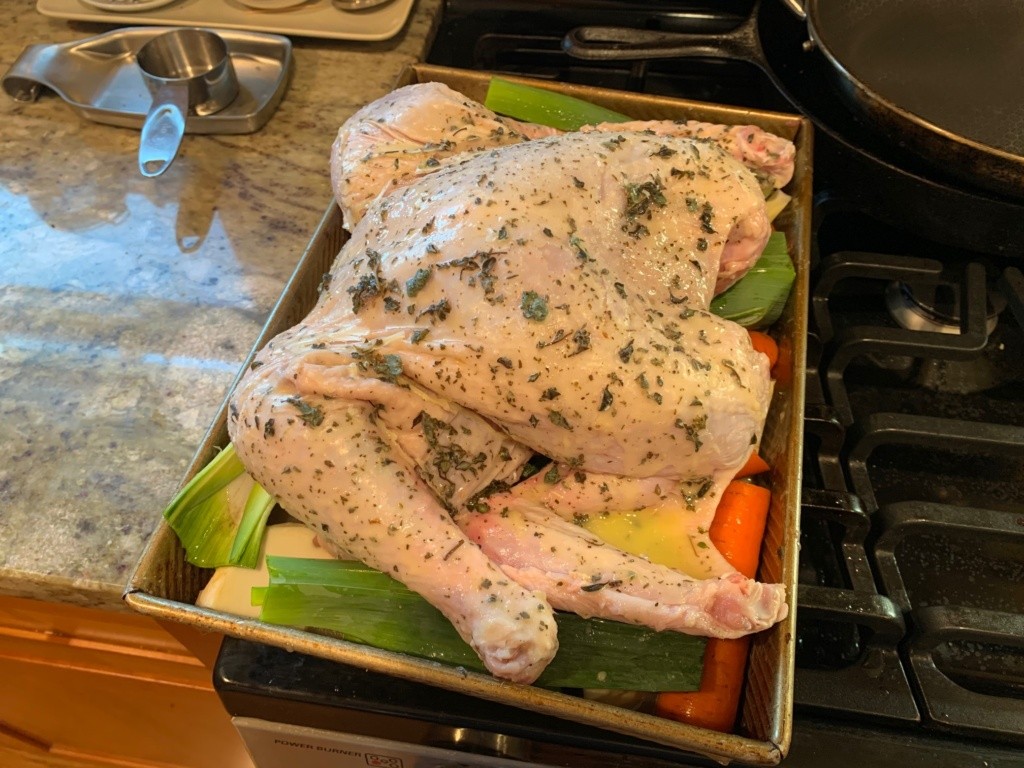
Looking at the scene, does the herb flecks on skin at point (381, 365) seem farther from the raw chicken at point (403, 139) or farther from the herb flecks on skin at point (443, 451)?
the raw chicken at point (403, 139)

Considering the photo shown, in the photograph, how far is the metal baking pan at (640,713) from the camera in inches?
30.0

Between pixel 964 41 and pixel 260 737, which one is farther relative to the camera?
pixel 964 41

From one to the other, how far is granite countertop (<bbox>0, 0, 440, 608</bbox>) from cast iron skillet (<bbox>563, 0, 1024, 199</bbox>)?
1.83 feet

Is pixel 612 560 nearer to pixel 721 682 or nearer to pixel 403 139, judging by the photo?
pixel 721 682

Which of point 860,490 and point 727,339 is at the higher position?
point 727,339

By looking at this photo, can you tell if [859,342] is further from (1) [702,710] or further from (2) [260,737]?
(2) [260,737]

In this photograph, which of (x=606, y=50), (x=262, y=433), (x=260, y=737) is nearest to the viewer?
(x=262, y=433)

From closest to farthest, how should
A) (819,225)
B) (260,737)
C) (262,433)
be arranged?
1. (262,433)
2. (260,737)
3. (819,225)

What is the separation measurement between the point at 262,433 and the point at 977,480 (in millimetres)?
993

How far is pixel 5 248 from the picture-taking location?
4.27 feet

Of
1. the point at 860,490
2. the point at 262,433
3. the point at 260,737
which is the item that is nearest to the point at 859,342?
the point at 860,490

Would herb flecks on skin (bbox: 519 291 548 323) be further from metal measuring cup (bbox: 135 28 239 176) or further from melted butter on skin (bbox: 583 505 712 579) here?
metal measuring cup (bbox: 135 28 239 176)

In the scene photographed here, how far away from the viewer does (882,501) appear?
1.06m

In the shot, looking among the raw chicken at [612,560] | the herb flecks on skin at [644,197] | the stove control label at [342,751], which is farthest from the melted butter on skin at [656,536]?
the herb flecks on skin at [644,197]
